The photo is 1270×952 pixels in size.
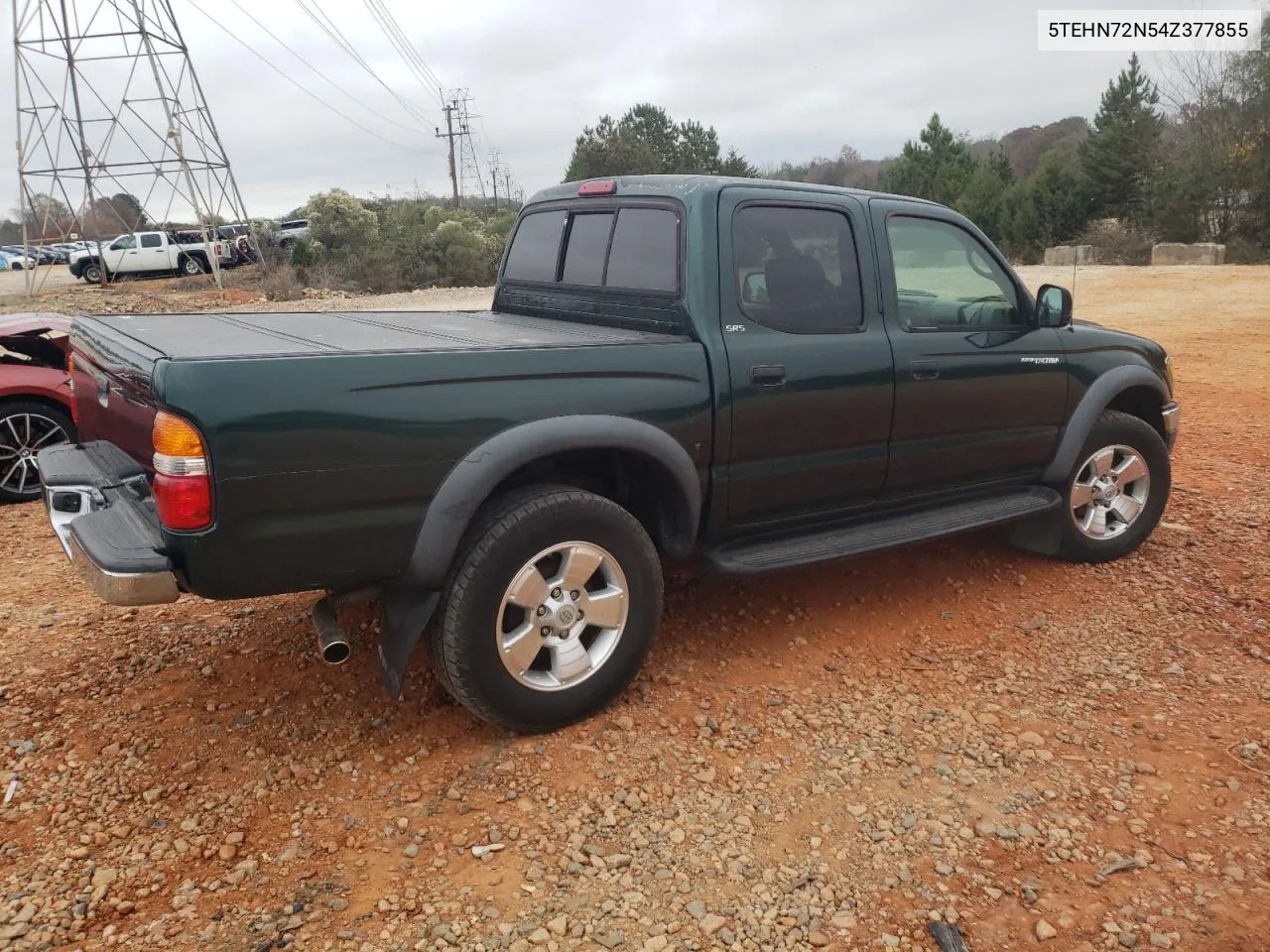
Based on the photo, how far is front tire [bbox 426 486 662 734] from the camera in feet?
9.84

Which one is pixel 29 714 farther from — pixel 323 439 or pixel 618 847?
pixel 618 847

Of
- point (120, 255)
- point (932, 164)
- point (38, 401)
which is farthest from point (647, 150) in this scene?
point (38, 401)

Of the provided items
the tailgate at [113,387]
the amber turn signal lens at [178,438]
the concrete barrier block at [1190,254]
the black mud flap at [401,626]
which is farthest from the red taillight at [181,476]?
the concrete barrier block at [1190,254]

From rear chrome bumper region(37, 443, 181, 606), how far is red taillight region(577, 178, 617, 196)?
217 centimetres

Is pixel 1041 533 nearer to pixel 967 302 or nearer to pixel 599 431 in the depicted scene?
pixel 967 302

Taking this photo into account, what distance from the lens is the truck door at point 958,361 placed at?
399cm

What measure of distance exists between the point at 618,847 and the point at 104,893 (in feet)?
4.59

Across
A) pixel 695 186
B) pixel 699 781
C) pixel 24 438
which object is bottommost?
pixel 699 781

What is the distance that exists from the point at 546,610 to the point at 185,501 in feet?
3.85

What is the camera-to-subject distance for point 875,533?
3975 millimetres

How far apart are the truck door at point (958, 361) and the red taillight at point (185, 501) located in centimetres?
264

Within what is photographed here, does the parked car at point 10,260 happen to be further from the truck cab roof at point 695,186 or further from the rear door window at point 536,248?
the truck cab roof at point 695,186

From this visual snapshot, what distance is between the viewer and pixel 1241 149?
26516mm

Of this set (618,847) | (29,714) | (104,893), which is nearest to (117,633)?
(29,714)
